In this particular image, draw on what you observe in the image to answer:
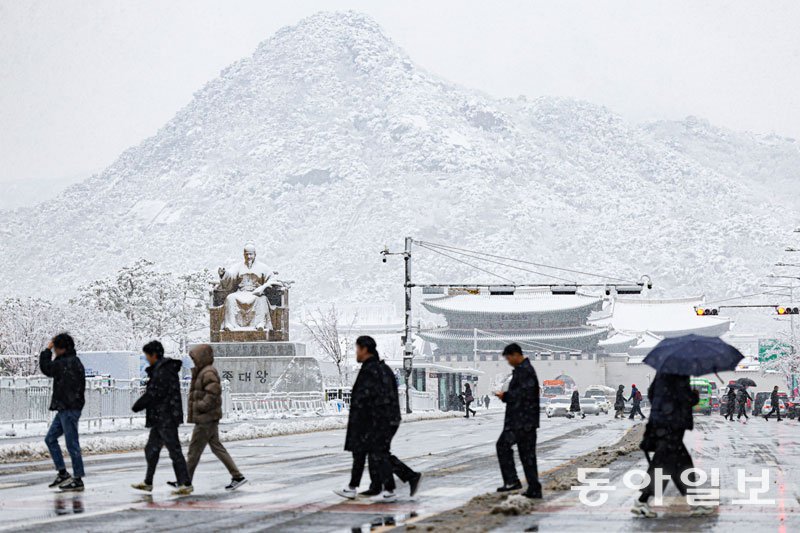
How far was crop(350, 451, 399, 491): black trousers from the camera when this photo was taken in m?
12.5

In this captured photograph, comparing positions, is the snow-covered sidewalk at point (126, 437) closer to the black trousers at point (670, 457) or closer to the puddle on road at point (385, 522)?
A: the puddle on road at point (385, 522)

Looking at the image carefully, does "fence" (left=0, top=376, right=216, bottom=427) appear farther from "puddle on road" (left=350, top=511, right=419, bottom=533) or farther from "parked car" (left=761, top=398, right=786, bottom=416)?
"parked car" (left=761, top=398, right=786, bottom=416)

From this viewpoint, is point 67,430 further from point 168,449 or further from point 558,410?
point 558,410

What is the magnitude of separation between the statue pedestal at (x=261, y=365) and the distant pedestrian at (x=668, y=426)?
114 feet

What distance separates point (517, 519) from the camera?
36.8 feet

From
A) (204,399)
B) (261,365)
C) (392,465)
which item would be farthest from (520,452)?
(261,365)

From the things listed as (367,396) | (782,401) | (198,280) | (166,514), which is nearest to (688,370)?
(367,396)

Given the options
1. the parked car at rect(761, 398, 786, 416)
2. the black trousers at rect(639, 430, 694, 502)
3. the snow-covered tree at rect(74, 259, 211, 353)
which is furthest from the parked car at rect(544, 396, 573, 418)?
the black trousers at rect(639, 430, 694, 502)

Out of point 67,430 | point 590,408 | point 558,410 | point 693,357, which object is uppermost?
point 693,357

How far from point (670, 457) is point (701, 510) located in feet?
1.86

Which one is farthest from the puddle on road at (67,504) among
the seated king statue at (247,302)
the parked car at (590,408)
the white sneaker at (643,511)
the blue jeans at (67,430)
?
the parked car at (590,408)

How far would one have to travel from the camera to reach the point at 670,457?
1164 cm

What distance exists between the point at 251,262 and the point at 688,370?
123 feet

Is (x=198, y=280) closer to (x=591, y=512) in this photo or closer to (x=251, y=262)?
(x=251, y=262)
